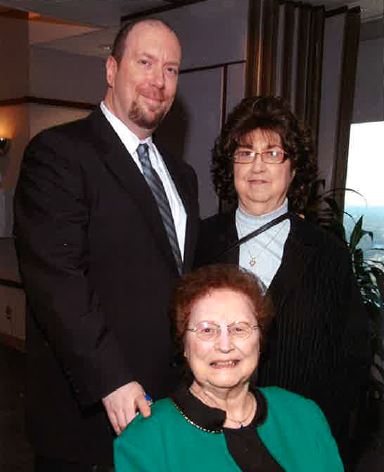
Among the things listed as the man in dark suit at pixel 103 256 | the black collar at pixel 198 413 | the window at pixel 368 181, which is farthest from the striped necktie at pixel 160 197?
the window at pixel 368 181

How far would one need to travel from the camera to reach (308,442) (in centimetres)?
169

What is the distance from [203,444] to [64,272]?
1.86 ft

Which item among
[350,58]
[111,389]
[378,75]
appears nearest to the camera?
[111,389]

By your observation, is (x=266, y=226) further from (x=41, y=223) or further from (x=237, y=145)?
(x=41, y=223)

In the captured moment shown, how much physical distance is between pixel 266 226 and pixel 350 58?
3.13m

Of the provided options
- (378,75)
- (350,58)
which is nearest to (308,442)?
(350,58)

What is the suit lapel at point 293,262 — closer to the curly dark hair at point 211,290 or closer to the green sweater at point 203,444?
the curly dark hair at point 211,290

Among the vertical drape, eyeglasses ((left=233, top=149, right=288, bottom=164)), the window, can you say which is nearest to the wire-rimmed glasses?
eyeglasses ((left=233, top=149, right=288, bottom=164))

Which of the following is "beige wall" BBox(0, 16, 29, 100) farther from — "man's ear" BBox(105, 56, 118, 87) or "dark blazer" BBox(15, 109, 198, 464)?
"dark blazer" BBox(15, 109, 198, 464)

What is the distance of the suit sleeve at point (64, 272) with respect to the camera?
66.5 inches

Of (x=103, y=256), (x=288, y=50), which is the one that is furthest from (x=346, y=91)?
(x=103, y=256)

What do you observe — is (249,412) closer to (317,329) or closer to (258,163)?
(317,329)

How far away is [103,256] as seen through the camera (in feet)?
6.08

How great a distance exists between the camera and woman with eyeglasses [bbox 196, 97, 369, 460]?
79.6 inches
